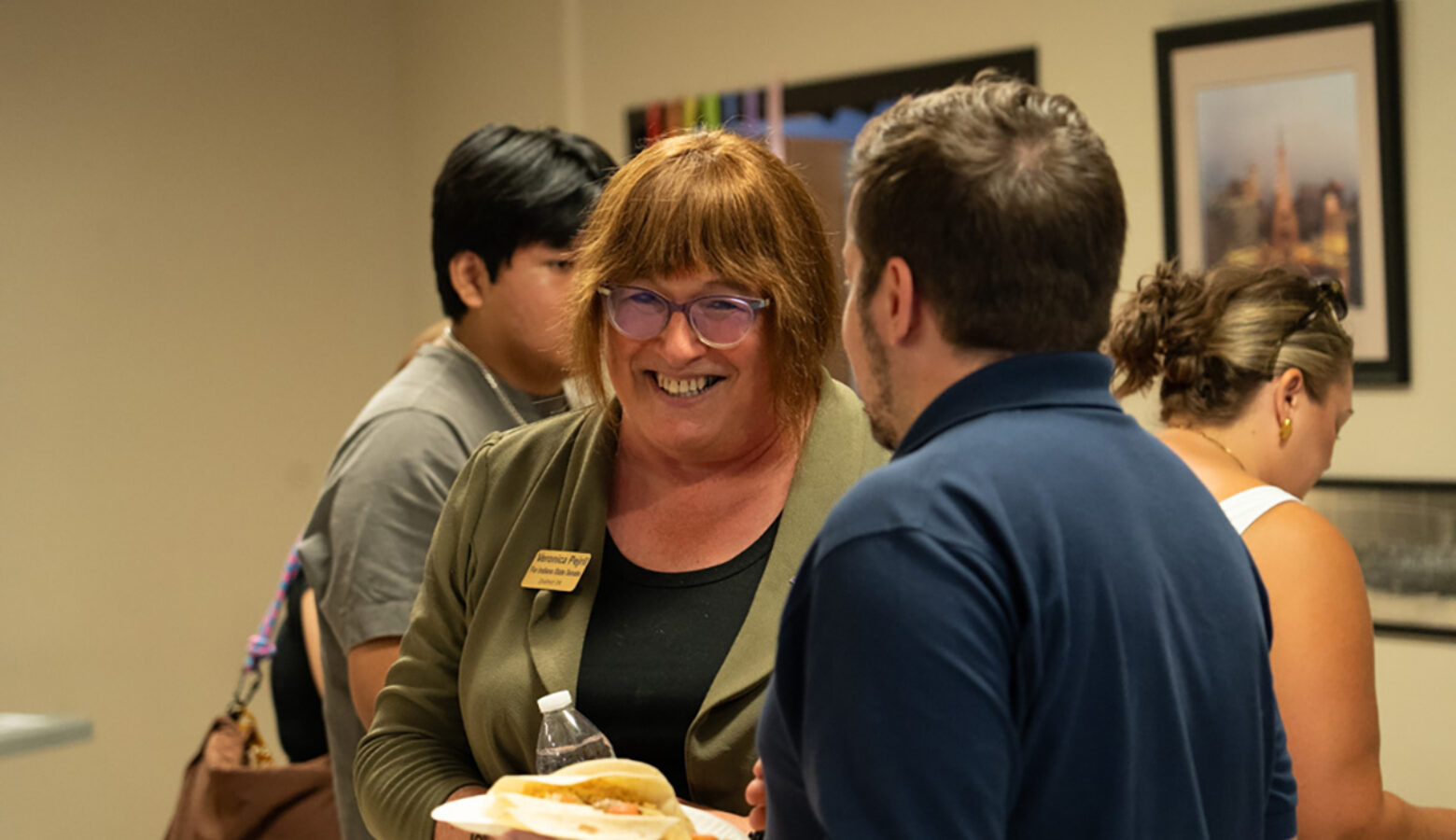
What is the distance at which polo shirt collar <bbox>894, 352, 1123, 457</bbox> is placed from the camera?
0.99m

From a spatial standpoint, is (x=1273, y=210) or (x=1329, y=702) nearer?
(x=1329, y=702)

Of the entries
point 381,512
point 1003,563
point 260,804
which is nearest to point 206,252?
point 260,804

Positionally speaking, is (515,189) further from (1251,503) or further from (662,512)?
(1251,503)

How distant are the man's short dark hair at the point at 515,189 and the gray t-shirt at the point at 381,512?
8.1 inches

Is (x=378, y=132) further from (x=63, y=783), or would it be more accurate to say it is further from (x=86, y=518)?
(x=63, y=783)

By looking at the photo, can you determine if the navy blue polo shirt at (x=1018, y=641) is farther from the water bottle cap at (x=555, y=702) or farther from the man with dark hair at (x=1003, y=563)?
the water bottle cap at (x=555, y=702)

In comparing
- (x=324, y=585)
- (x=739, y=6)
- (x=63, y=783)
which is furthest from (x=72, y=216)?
(x=324, y=585)

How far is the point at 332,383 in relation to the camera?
16.6 ft

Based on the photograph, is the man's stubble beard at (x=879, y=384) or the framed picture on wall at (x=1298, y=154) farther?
the framed picture on wall at (x=1298, y=154)

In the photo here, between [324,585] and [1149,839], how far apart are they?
1.43m

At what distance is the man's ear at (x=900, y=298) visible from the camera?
1.00 metres

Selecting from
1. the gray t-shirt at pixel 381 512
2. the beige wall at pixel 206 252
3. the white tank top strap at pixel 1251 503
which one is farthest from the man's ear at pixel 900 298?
the beige wall at pixel 206 252

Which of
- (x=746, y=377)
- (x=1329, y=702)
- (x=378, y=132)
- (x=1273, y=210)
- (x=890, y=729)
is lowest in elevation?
(x=1329, y=702)

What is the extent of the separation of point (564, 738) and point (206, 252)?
3.61 meters
